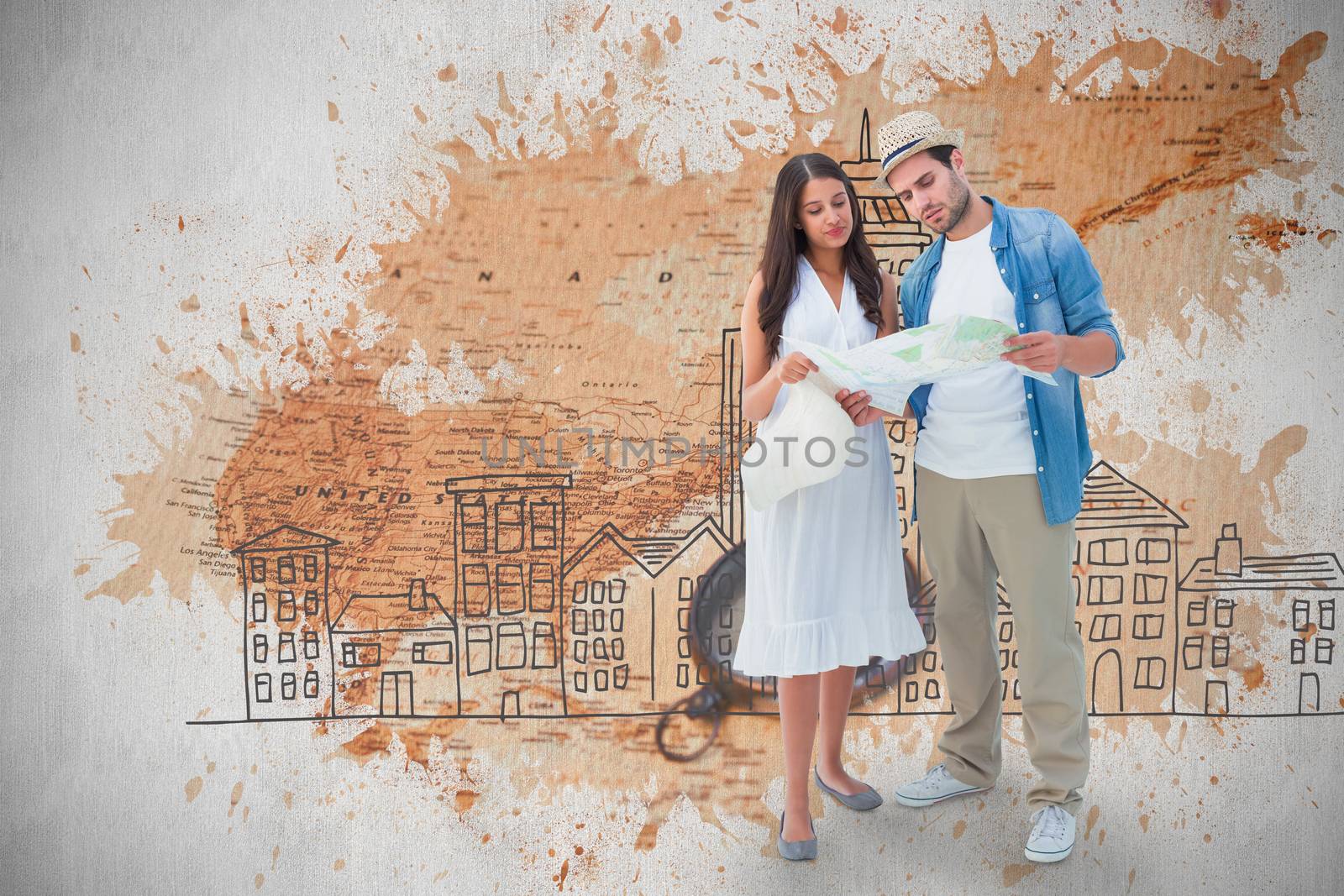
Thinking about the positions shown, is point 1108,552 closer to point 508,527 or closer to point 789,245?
point 789,245

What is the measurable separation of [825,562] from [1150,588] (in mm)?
1527

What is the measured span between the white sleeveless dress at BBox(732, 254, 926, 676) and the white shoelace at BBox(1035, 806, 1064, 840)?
1.95 feet

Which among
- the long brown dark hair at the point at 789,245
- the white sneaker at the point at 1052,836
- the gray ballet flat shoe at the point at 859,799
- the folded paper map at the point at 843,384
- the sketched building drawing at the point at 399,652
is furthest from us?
the sketched building drawing at the point at 399,652

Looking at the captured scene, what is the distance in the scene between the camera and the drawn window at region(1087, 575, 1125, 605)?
3072 millimetres

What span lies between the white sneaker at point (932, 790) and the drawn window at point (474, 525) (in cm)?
158

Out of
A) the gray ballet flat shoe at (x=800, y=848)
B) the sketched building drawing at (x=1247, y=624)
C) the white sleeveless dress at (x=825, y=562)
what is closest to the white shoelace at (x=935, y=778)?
the gray ballet flat shoe at (x=800, y=848)

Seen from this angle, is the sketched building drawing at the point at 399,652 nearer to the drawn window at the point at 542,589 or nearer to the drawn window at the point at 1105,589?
the drawn window at the point at 542,589

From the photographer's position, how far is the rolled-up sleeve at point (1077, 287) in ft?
7.29

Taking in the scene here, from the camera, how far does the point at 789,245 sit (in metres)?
2.19

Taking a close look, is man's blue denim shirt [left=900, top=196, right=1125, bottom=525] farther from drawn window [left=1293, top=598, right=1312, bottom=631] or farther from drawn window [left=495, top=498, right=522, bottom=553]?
drawn window [left=495, top=498, right=522, bottom=553]

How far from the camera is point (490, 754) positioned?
2969 millimetres

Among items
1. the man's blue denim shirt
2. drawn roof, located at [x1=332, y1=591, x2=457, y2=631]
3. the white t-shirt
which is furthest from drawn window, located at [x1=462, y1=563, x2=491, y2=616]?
the man's blue denim shirt

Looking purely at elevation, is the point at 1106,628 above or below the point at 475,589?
below

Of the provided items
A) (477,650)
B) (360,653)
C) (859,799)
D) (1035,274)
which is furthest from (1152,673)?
(360,653)
